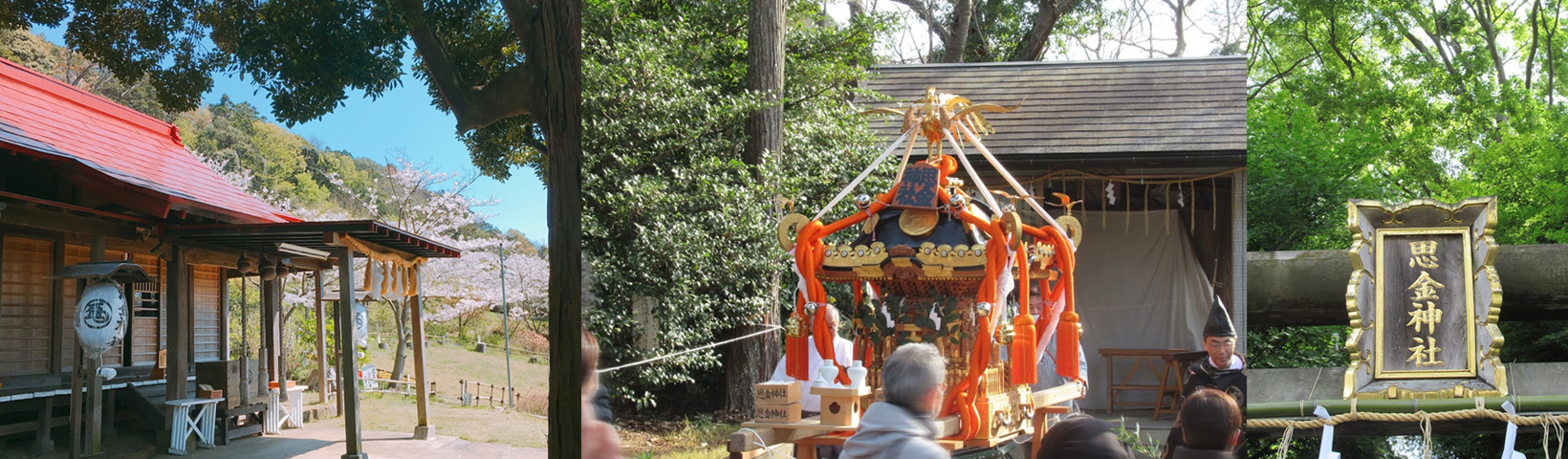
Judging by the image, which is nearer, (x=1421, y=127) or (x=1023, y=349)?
(x=1421, y=127)

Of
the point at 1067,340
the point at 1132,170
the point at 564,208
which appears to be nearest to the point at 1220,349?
the point at 1067,340

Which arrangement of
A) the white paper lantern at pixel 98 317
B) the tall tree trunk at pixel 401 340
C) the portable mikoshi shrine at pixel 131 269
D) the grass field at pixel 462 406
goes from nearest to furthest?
the grass field at pixel 462 406, the portable mikoshi shrine at pixel 131 269, the white paper lantern at pixel 98 317, the tall tree trunk at pixel 401 340

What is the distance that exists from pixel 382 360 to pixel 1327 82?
615cm

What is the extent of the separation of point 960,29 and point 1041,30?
22cm

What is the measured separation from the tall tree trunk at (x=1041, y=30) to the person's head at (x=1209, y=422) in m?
0.97

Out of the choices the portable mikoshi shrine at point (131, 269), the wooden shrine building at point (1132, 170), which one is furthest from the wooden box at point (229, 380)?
the wooden shrine building at point (1132, 170)

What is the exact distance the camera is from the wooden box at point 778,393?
8.30ft

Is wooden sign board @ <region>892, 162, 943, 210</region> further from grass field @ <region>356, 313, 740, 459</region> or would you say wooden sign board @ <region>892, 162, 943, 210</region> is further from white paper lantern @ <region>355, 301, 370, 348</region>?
white paper lantern @ <region>355, 301, 370, 348</region>

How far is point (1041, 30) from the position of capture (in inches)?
Answer: 106

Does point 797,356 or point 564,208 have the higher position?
point 564,208

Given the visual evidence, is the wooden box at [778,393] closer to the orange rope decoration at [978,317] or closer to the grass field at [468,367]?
the orange rope decoration at [978,317]

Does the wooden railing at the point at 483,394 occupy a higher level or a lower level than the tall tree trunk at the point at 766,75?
lower

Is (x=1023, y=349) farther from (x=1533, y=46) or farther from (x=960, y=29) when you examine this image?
(x=1533, y=46)

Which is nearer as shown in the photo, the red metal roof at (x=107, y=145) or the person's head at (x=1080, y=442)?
the person's head at (x=1080, y=442)
